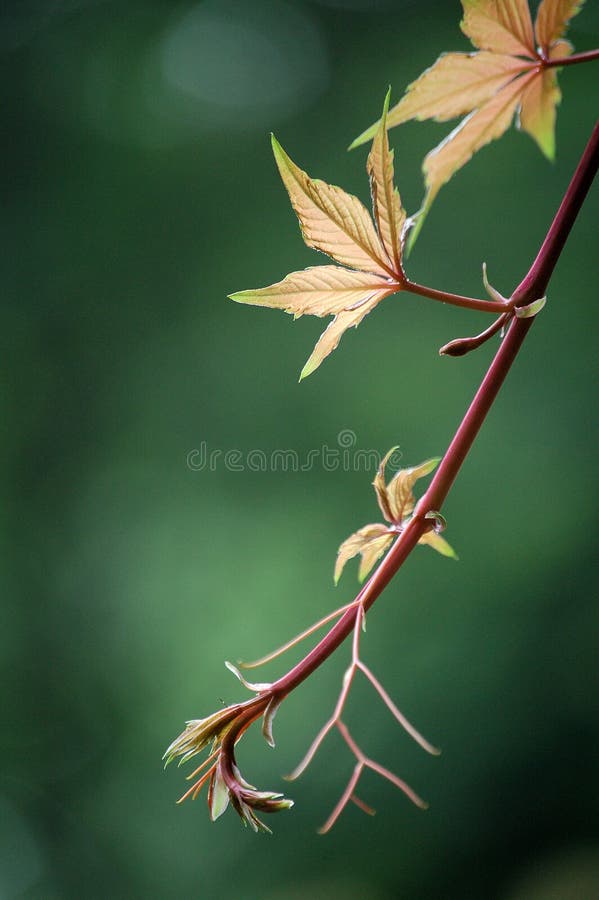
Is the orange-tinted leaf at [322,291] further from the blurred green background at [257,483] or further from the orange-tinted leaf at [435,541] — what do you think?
the blurred green background at [257,483]

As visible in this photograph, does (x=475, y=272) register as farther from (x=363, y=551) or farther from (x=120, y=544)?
(x=363, y=551)

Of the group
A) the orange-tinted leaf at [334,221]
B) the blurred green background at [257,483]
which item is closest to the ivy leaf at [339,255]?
the orange-tinted leaf at [334,221]

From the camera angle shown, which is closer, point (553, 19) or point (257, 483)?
point (553, 19)

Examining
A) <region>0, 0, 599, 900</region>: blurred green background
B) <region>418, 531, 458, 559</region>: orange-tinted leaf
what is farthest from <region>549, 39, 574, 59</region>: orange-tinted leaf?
<region>0, 0, 599, 900</region>: blurred green background

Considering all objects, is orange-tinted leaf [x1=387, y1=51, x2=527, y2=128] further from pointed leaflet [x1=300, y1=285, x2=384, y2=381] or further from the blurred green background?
the blurred green background

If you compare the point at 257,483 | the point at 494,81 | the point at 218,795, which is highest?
the point at 494,81

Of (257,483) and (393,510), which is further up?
(393,510)

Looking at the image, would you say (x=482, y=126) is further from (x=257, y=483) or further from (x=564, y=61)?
(x=257, y=483)
